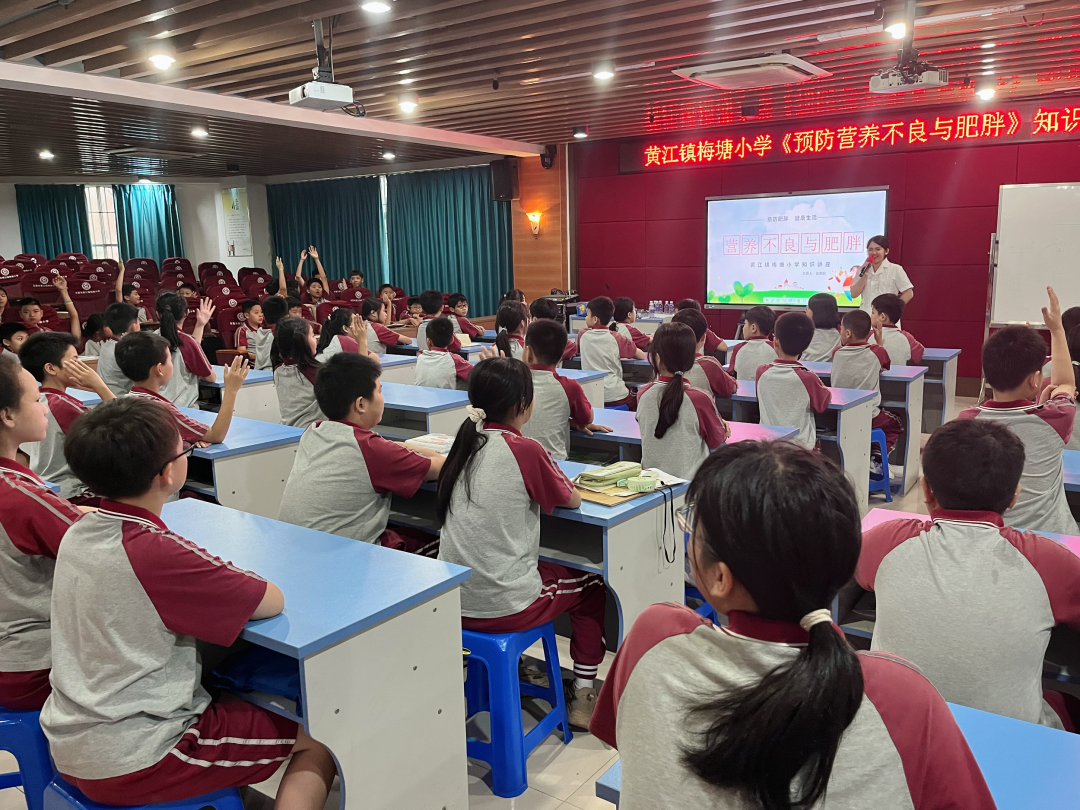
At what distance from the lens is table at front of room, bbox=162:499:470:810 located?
62.8 inches

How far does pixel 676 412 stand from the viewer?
9.90 ft

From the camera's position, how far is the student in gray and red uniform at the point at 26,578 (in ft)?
5.68

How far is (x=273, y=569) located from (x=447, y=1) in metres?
3.20

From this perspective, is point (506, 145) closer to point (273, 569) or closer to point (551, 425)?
point (551, 425)

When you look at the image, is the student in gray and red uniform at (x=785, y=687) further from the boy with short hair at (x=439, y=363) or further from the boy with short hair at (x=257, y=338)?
the boy with short hair at (x=257, y=338)

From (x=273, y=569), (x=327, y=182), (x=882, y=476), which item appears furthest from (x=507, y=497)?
(x=327, y=182)

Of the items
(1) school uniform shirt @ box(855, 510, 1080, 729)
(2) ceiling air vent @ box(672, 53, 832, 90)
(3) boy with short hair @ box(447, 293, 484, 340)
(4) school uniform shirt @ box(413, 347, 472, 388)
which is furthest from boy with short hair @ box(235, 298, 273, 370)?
(1) school uniform shirt @ box(855, 510, 1080, 729)

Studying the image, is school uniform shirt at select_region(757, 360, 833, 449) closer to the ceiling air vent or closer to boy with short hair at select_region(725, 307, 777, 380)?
boy with short hair at select_region(725, 307, 777, 380)

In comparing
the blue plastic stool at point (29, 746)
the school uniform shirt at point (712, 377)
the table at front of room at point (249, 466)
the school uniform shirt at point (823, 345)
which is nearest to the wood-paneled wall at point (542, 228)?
the school uniform shirt at point (823, 345)

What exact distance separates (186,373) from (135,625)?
3391 millimetres

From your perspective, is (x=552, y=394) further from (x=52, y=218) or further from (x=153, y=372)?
(x=52, y=218)

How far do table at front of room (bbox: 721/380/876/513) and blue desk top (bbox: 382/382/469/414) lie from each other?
4.96ft

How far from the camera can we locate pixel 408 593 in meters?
1.75

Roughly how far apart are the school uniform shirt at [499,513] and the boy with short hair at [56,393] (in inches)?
57.3
